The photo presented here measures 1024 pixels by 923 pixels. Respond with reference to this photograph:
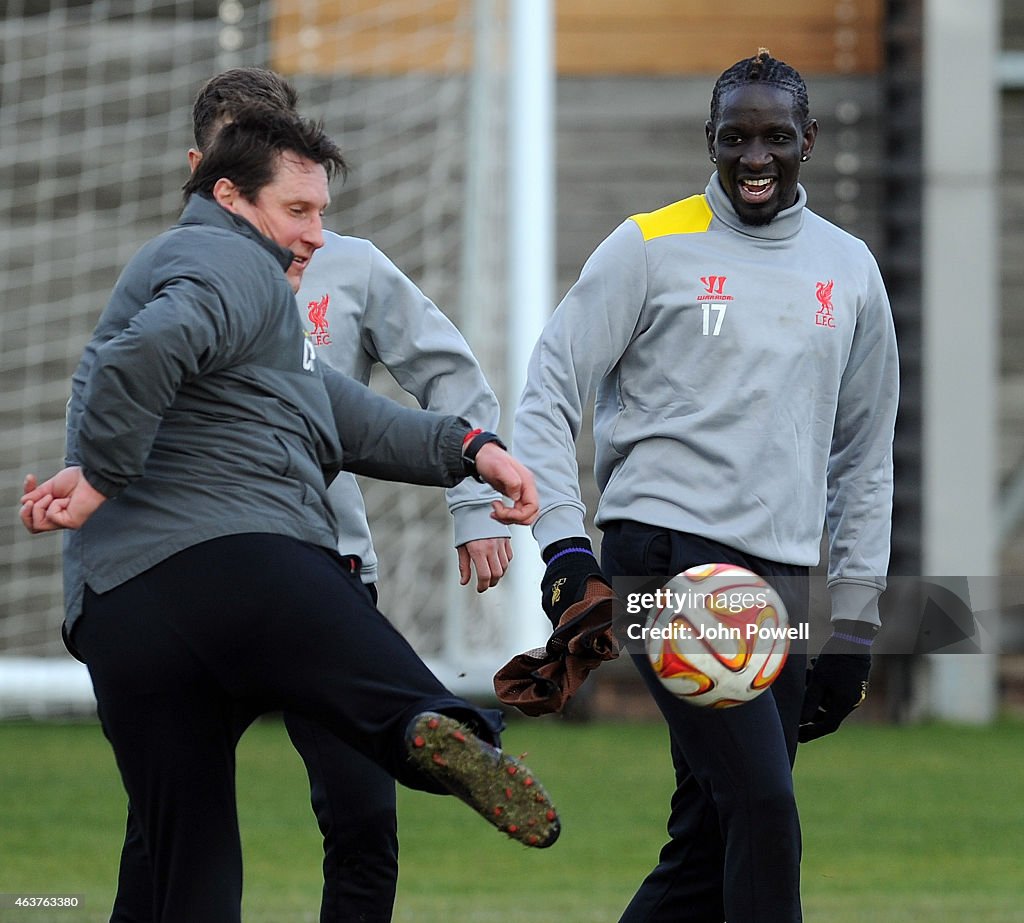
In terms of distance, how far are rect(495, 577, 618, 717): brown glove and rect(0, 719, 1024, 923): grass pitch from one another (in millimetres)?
2140

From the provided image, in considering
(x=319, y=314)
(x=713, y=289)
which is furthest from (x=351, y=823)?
(x=713, y=289)

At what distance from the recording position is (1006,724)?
10.9 meters

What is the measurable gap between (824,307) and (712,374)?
0.89ft

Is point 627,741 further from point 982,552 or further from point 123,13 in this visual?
point 123,13

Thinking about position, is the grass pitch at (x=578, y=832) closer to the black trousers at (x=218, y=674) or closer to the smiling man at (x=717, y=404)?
the smiling man at (x=717, y=404)

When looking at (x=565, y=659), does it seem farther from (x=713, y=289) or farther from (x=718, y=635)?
(x=713, y=289)

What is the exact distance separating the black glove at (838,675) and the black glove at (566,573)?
21.4 inches

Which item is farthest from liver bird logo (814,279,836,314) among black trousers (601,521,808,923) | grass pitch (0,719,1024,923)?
grass pitch (0,719,1024,923)

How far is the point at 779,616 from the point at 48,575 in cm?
766

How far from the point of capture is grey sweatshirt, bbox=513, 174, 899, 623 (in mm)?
3631

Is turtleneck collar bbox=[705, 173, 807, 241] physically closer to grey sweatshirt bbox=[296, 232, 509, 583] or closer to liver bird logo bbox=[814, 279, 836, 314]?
liver bird logo bbox=[814, 279, 836, 314]

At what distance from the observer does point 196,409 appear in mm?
3004

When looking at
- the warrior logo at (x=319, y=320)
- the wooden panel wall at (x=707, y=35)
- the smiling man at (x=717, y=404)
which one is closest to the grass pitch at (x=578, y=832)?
the smiling man at (x=717, y=404)

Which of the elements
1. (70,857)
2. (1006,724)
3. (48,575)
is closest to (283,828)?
(70,857)
